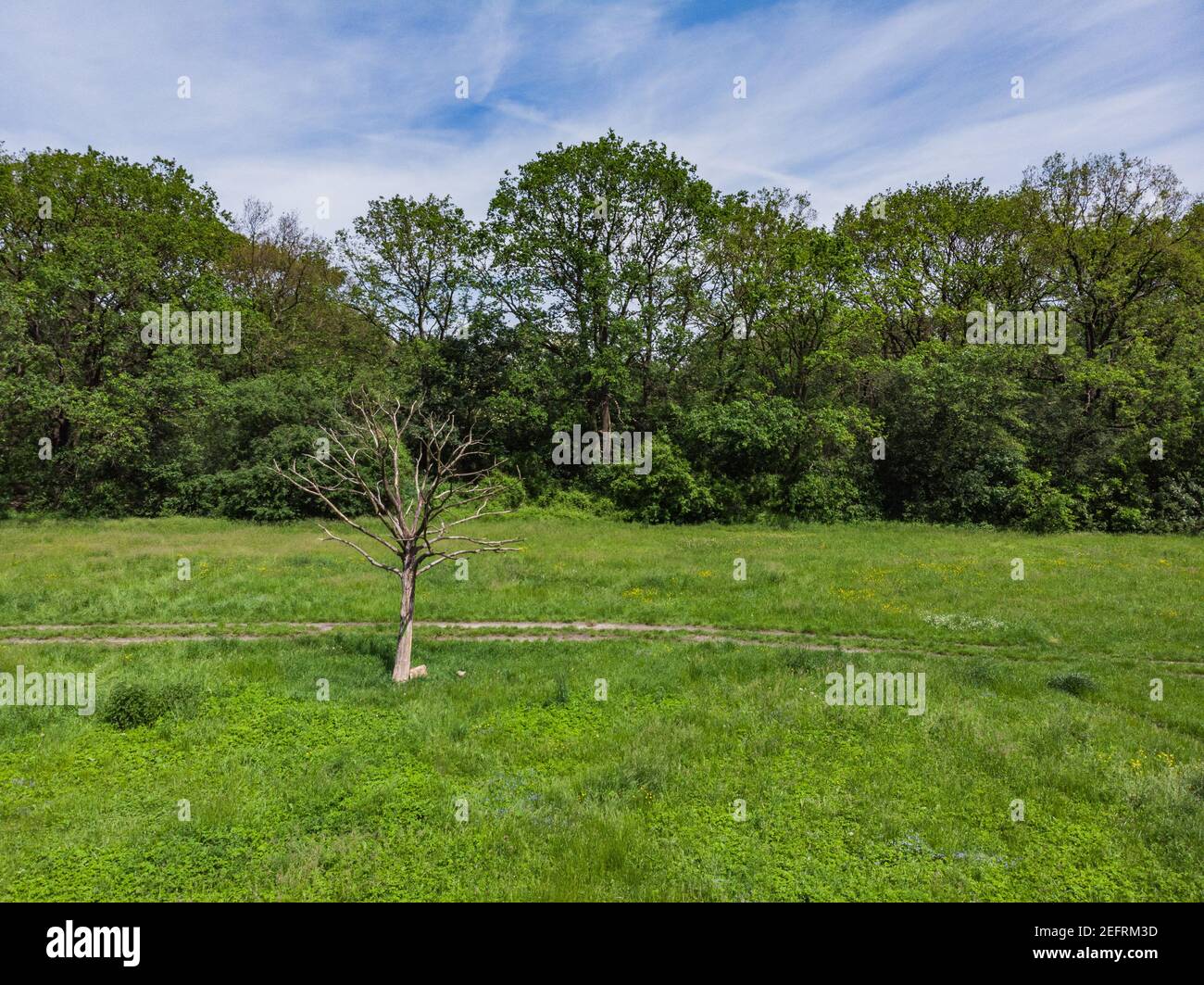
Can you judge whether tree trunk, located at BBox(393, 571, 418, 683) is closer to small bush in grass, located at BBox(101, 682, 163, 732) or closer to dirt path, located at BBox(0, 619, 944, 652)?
dirt path, located at BBox(0, 619, 944, 652)

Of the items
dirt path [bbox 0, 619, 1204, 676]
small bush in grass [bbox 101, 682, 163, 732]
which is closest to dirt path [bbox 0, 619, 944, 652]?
dirt path [bbox 0, 619, 1204, 676]

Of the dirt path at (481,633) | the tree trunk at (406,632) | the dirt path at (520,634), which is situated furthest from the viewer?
the dirt path at (481,633)

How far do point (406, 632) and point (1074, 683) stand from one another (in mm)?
12734

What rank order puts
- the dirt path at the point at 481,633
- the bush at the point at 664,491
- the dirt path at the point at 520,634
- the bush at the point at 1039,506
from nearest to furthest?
1. the dirt path at the point at 520,634
2. the dirt path at the point at 481,633
3. the bush at the point at 1039,506
4. the bush at the point at 664,491

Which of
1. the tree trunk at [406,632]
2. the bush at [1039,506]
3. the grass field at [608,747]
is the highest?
the bush at [1039,506]

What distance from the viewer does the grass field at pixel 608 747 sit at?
6617 mm

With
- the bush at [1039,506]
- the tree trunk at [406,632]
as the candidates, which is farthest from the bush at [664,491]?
the tree trunk at [406,632]

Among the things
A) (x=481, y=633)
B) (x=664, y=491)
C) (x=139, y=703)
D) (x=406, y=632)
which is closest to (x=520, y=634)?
(x=481, y=633)

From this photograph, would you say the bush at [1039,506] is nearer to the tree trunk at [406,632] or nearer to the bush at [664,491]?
the bush at [664,491]

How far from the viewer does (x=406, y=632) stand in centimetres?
1207

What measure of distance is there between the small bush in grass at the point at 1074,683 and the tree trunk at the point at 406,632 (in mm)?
12288

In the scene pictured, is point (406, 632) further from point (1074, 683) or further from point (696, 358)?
point (696, 358)

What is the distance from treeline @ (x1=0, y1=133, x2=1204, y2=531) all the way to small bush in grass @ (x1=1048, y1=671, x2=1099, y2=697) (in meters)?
23.0

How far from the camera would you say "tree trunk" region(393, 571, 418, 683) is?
39.1 ft
